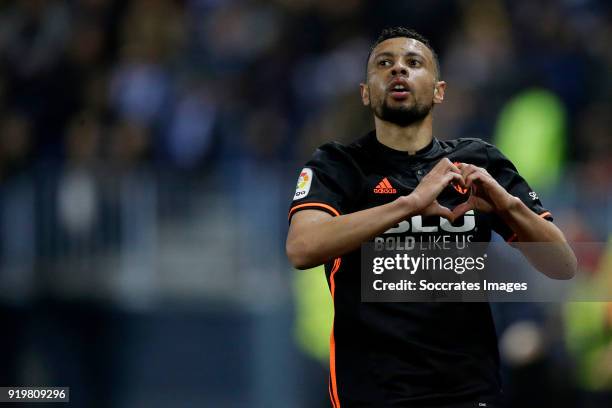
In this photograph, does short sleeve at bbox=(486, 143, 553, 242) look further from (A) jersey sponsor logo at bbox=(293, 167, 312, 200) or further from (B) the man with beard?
(A) jersey sponsor logo at bbox=(293, 167, 312, 200)

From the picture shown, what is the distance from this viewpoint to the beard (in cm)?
447

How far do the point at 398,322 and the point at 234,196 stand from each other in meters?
5.67

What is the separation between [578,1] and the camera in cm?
1092

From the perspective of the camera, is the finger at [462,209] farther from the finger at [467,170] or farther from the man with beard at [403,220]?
Answer: the finger at [467,170]

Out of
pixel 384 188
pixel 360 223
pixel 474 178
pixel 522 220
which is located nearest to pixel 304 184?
pixel 384 188

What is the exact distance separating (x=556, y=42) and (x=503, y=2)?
1.15 metres

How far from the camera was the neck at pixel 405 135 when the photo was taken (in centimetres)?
455

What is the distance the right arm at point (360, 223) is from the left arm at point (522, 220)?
71mm

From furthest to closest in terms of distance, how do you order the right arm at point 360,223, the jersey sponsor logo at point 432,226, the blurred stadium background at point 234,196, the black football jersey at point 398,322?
the blurred stadium background at point 234,196
the jersey sponsor logo at point 432,226
the black football jersey at point 398,322
the right arm at point 360,223

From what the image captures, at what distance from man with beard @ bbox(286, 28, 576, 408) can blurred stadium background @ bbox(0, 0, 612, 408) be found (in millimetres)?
3750

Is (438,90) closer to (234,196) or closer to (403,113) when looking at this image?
(403,113)

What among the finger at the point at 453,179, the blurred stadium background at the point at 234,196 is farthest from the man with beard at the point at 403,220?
the blurred stadium background at the point at 234,196

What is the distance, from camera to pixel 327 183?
440cm

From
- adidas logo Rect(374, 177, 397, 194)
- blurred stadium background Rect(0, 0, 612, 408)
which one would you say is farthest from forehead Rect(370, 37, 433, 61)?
blurred stadium background Rect(0, 0, 612, 408)
